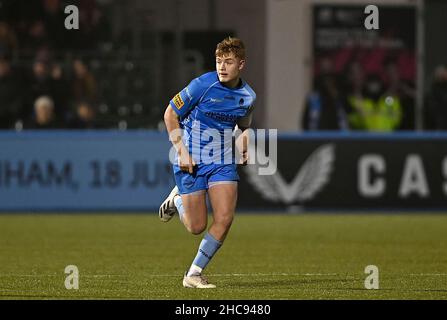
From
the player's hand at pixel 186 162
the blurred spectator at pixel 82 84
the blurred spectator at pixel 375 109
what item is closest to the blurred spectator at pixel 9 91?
the blurred spectator at pixel 82 84

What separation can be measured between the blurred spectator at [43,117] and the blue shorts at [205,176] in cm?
1067

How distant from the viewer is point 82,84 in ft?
72.7

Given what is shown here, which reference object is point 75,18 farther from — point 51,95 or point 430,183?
point 430,183

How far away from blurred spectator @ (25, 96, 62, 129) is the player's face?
11.0 metres

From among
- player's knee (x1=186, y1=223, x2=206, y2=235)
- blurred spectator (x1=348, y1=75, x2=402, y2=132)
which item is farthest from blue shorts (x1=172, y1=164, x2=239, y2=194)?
blurred spectator (x1=348, y1=75, x2=402, y2=132)

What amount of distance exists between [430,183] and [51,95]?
6440 millimetres

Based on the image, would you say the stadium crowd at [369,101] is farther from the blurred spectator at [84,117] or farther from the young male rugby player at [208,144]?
the young male rugby player at [208,144]

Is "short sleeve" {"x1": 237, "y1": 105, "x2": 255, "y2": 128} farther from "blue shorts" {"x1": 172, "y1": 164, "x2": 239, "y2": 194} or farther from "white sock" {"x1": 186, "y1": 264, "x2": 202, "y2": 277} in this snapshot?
"white sock" {"x1": 186, "y1": 264, "x2": 202, "y2": 277}

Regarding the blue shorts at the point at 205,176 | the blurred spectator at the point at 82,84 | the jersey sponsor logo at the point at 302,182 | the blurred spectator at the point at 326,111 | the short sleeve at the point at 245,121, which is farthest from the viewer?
the blurred spectator at the point at 326,111

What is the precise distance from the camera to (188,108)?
10797mm

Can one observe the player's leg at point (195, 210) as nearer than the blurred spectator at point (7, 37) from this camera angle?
Yes

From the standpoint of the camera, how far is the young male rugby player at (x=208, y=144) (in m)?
10.7

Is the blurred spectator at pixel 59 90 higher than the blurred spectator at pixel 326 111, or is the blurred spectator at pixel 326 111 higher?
the blurred spectator at pixel 59 90
